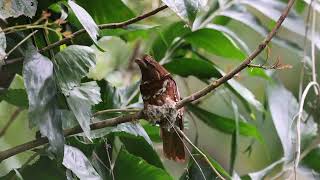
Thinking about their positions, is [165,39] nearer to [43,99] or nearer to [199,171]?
[199,171]

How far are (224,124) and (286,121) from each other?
0.16 meters

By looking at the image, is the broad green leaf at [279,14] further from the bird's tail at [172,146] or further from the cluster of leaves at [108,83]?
the bird's tail at [172,146]

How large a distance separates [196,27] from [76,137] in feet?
1.97

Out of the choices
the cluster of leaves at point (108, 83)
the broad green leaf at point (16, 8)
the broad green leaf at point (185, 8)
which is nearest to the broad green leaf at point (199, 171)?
the cluster of leaves at point (108, 83)

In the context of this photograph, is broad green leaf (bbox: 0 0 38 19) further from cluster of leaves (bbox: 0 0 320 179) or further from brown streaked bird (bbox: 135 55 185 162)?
brown streaked bird (bbox: 135 55 185 162)

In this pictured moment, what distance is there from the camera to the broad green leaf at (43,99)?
35.2 inches

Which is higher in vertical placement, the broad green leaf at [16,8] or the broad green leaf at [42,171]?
the broad green leaf at [16,8]

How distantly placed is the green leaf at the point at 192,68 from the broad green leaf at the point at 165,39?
0.31 ft

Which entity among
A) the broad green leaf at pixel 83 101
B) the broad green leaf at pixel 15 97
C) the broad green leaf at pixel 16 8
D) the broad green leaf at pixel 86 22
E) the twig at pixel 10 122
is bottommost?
the twig at pixel 10 122

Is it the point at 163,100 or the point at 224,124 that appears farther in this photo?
the point at 224,124

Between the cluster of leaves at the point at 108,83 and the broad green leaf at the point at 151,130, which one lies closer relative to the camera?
the cluster of leaves at the point at 108,83

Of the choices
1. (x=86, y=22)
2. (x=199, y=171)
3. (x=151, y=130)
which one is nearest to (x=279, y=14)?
(x=151, y=130)

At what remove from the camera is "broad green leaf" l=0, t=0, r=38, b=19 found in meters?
0.91

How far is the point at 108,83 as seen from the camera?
4.34 feet
